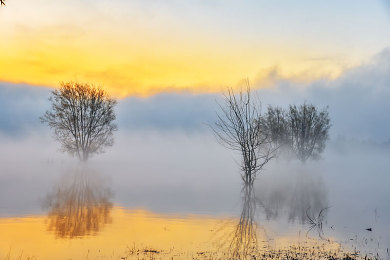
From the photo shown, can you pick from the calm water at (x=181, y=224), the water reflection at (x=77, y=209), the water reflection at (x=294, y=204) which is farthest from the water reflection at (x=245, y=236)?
the water reflection at (x=77, y=209)

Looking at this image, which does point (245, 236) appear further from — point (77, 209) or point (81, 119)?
point (81, 119)

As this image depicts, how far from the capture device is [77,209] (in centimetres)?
2500

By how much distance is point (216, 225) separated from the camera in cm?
2125

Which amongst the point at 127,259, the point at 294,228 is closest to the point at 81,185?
the point at 294,228

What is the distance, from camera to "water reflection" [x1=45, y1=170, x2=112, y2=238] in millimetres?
19047

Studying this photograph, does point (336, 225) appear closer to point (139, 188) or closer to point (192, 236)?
point (192, 236)

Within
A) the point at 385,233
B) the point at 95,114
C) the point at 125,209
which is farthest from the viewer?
the point at 95,114

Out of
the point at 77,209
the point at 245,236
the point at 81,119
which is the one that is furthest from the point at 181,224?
the point at 81,119

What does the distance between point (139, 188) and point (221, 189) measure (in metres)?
7.70

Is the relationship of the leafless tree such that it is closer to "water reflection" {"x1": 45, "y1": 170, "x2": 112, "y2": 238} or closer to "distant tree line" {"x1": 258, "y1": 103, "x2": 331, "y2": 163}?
"distant tree line" {"x1": 258, "y1": 103, "x2": 331, "y2": 163}

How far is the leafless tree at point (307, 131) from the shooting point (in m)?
→ 75.2

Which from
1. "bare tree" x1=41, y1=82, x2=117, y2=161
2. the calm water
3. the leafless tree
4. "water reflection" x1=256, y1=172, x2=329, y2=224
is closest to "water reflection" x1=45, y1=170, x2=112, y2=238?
the calm water

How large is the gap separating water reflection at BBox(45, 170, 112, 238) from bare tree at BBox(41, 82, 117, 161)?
82.5ft

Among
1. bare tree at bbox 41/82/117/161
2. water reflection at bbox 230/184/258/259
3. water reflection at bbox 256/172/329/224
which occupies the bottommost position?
water reflection at bbox 230/184/258/259
